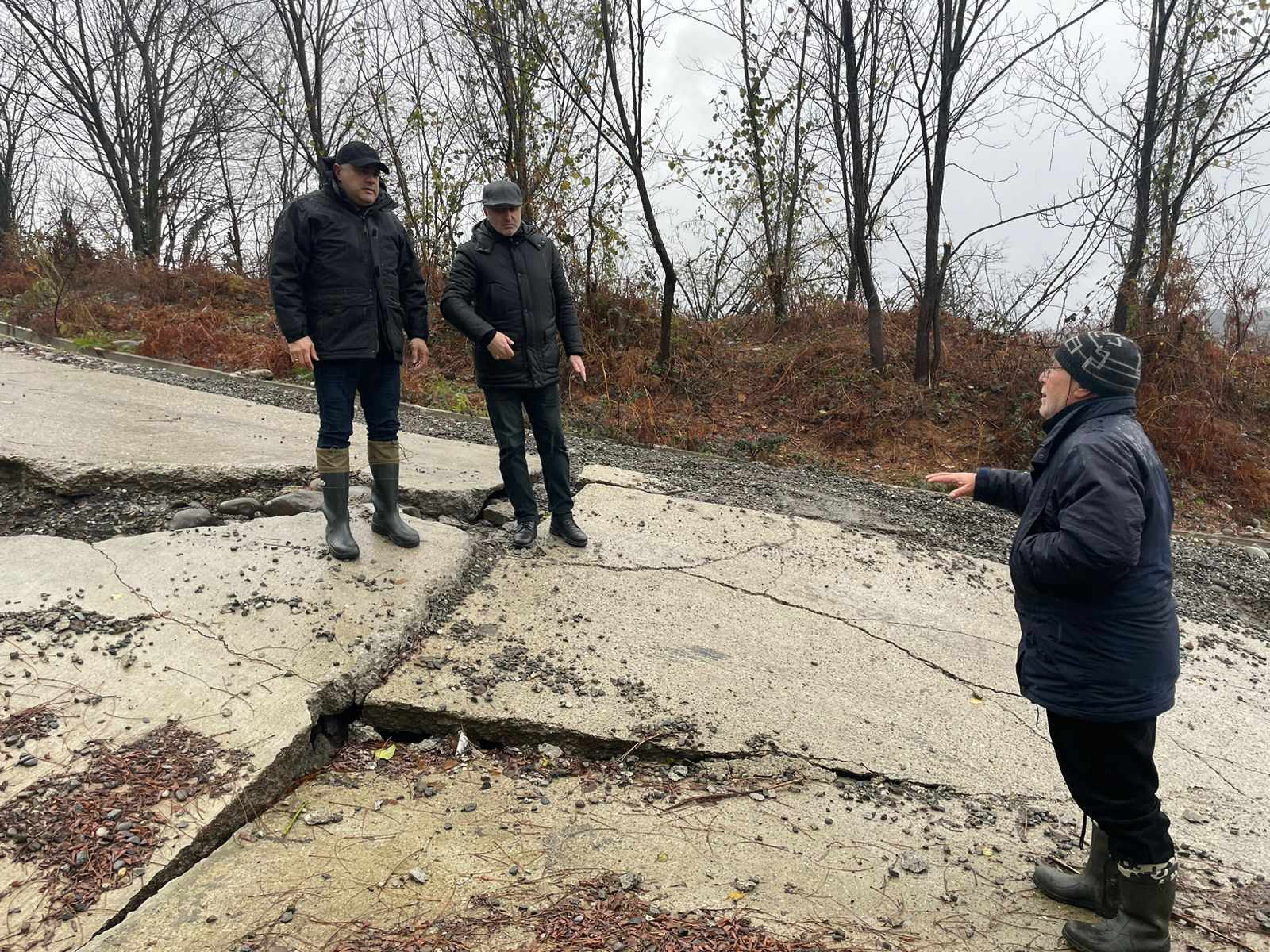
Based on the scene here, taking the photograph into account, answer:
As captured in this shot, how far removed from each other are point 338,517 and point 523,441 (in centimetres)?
103

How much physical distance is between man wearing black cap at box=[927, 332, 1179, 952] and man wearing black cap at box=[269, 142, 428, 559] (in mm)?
3003

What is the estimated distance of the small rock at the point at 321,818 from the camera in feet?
8.31

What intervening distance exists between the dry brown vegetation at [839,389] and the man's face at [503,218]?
3931 mm

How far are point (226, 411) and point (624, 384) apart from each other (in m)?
4.20

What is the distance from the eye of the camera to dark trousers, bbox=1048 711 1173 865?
2121 millimetres

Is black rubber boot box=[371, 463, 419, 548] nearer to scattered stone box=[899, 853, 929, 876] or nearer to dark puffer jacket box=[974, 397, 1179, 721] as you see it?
scattered stone box=[899, 853, 929, 876]

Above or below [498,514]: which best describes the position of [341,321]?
above

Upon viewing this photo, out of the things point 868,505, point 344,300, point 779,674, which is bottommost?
point 779,674

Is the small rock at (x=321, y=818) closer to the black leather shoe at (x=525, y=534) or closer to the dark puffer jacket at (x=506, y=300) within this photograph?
the black leather shoe at (x=525, y=534)

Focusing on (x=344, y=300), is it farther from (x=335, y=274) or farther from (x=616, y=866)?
(x=616, y=866)

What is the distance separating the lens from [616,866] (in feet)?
8.06

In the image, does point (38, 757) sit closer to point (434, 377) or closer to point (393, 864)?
point (393, 864)

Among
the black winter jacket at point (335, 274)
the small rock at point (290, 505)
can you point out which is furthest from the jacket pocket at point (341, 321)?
the small rock at point (290, 505)

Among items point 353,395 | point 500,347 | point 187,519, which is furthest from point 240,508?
point 500,347
